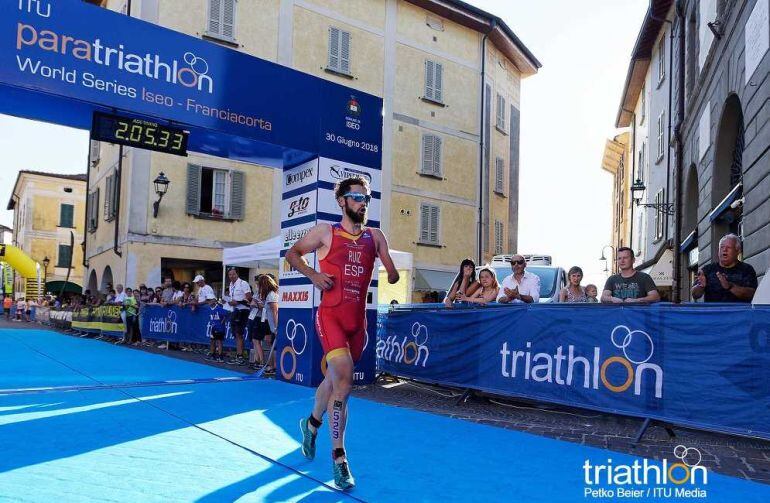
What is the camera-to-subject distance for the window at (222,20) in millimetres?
24000

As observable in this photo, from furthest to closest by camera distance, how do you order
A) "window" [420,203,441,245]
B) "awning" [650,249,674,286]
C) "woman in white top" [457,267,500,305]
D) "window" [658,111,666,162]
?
"window" [420,203,441,245] < "window" [658,111,666,162] < "awning" [650,249,674,286] < "woman in white top" [457,267,500,305]

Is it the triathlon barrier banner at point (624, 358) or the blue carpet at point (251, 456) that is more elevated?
the triathlon barrier banner at point (624, 358)

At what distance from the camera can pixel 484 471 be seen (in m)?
5.05

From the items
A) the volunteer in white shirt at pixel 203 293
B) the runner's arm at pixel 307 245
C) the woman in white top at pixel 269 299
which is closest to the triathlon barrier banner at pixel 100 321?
the volunteer in white shirt at pixel 203 293

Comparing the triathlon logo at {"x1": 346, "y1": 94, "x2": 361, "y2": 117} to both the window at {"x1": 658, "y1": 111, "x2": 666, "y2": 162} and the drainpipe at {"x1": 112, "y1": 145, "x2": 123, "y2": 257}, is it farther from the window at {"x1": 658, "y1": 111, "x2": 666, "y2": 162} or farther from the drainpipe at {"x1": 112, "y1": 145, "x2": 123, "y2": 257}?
the window at {"x1": 658, "y1": 111, "x2": 666, "y2": 162}

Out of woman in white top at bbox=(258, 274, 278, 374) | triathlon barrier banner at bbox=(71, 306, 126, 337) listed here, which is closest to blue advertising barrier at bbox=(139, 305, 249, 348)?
triathlon barrier banner at bbox=(71, 306, 126, 337)

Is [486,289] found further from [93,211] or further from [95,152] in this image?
[95,152]

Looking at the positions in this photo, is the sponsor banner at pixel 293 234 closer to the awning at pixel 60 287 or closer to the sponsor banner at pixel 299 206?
the sponsor banner at pixel 299 206

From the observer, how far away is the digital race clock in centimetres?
884

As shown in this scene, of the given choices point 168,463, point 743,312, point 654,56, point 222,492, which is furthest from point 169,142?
point 654,56

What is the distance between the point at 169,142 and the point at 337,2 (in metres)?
19.8

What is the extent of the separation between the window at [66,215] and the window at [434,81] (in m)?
40.0

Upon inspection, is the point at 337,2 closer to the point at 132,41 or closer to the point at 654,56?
the point at 654,56

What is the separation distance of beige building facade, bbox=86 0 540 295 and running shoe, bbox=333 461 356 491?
2003 cm
